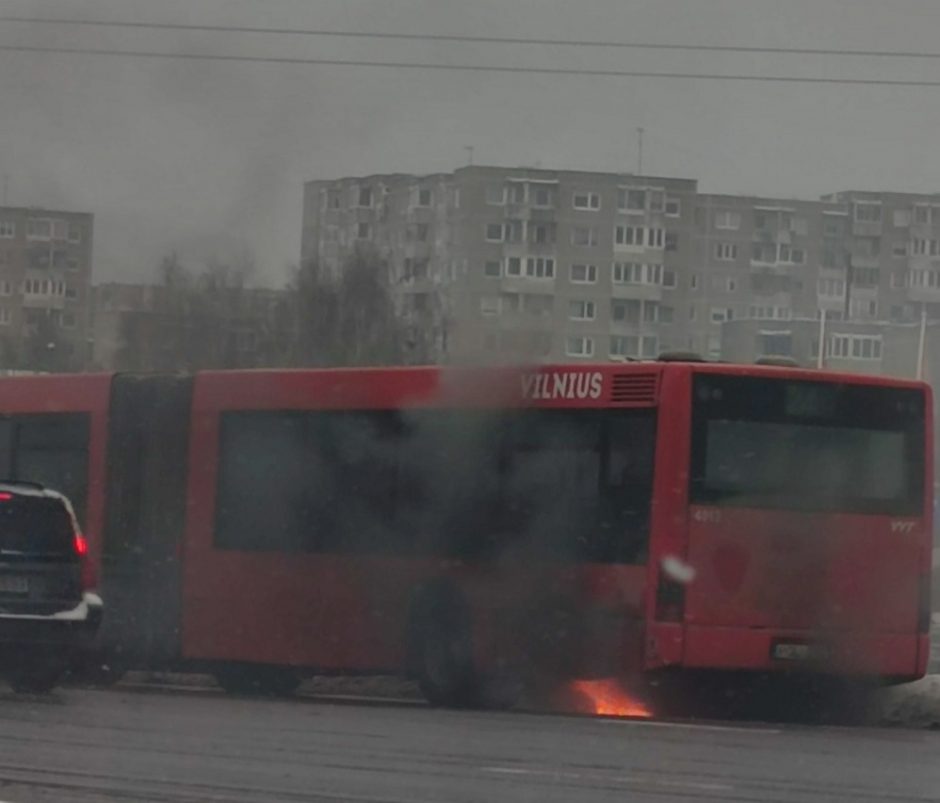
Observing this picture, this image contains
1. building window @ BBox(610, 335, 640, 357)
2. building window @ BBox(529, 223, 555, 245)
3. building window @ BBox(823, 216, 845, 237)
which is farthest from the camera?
building window @ BBox(823, 216, 845, 237)

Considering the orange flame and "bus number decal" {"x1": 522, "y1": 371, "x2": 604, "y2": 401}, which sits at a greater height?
"bus number decal" {"x1": 522, "y1": 371, "x2": 604, "y2": 401}

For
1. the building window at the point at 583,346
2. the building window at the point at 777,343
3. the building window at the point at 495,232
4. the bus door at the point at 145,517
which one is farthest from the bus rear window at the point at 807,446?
the building window at the point at 777,343

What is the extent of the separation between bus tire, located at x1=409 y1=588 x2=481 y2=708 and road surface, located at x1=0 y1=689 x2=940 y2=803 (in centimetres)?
74

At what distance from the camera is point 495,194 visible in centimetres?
5634

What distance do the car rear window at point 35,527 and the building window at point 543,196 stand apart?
52098mm

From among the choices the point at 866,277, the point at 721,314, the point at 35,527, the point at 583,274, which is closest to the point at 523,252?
the point at 583,274

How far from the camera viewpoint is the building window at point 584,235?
249ft

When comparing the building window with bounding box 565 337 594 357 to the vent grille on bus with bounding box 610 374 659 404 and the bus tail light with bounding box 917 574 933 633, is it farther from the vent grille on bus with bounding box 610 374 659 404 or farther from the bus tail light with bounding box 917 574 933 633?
the vent grille on bus with bounding box 610 374 659 404

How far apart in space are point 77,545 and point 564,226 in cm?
5755

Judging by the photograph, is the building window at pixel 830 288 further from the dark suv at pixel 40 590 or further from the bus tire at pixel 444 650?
the dark suv at pixel 40 590

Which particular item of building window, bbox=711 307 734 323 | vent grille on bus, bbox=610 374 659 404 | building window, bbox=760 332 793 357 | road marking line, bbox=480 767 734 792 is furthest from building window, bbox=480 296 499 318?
building window, bbox=711 307 734 323

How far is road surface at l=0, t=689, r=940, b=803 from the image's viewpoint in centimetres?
1108

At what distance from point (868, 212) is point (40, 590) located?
3201 inches

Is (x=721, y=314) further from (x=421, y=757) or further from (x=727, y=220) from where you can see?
(x=421, y=757)
